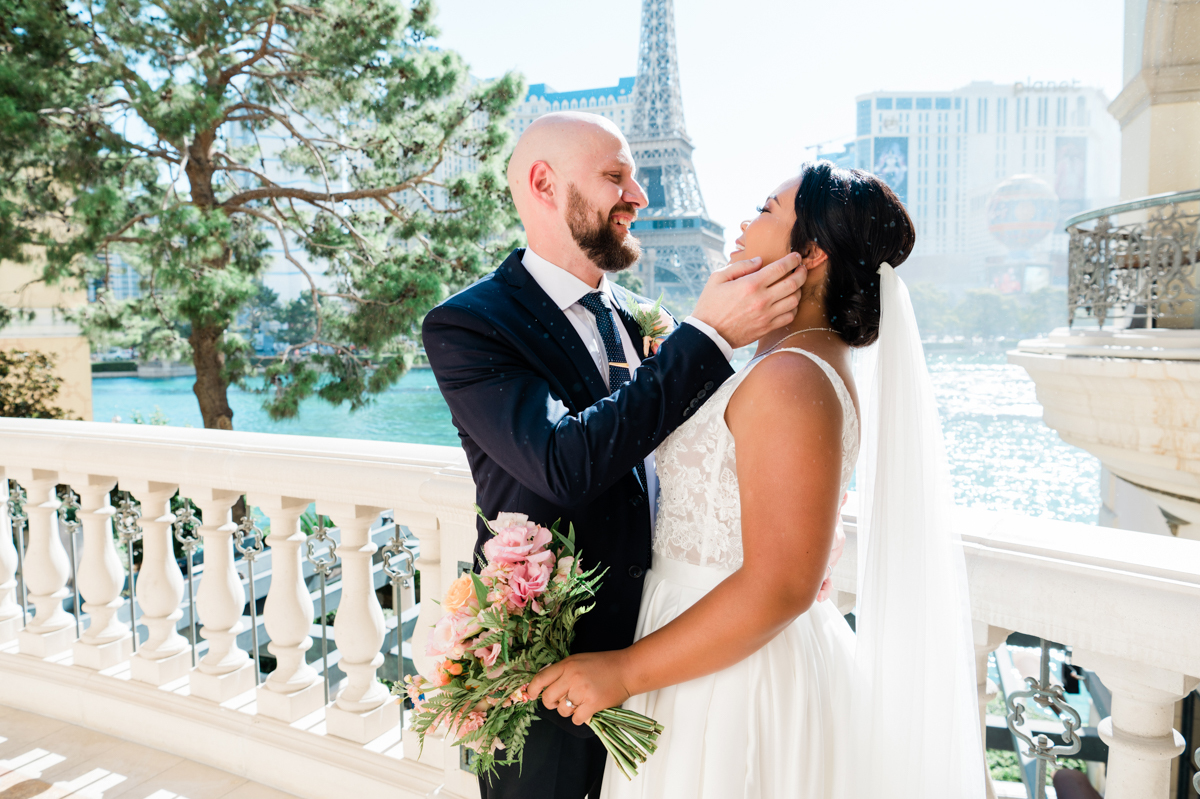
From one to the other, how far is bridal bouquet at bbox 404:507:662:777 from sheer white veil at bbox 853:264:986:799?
41cm

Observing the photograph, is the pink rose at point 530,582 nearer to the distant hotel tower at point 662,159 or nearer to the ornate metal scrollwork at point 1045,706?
the ornate metal scrollwork at point 1045,706

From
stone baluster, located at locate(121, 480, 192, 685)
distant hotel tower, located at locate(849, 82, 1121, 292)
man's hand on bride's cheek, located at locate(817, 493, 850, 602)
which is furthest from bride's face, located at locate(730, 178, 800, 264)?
distant hotel tower, located at locate(849, 82, 1121, 292)

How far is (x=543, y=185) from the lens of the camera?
153 centimetres

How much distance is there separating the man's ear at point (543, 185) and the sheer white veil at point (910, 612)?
2.06 ft

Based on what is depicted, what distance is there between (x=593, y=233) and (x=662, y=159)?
22.7 meters

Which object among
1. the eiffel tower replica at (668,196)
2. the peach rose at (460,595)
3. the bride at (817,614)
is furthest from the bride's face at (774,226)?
the eiffel tower replica at (668,196)

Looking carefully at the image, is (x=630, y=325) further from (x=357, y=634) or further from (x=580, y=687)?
(x=357, y=634)

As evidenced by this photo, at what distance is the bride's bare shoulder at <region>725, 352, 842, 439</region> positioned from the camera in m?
1.13

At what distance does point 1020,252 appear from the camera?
34844 millimetres

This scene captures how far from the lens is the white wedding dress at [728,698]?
128 cm

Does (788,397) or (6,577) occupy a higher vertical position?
(788,397)

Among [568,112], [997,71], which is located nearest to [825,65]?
[997,71]

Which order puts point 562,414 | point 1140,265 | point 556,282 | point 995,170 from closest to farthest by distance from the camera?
point 562,414 → point 556,282 → point 1140,265 → point 995,170

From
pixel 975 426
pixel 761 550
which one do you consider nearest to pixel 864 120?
pixel 975 426
